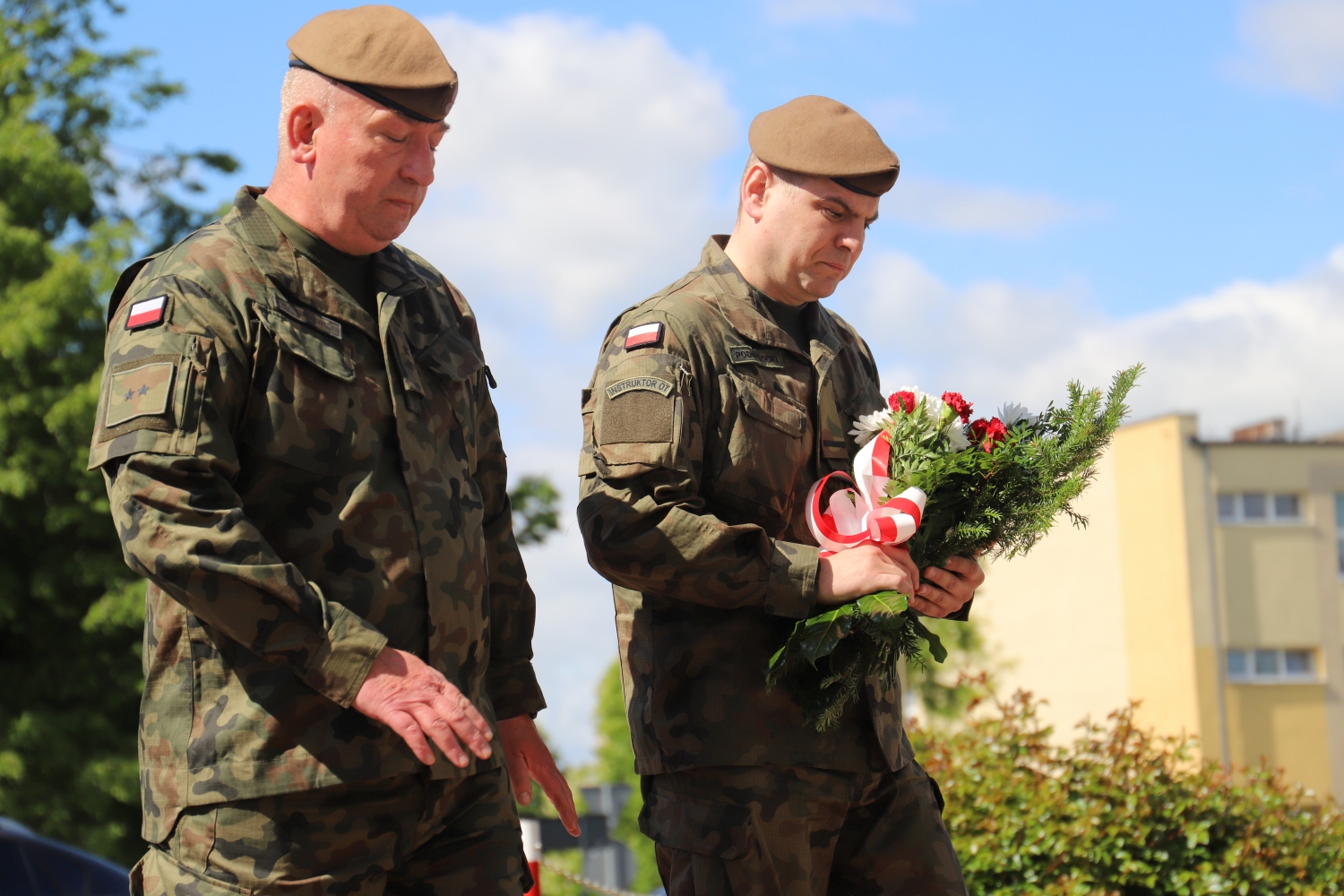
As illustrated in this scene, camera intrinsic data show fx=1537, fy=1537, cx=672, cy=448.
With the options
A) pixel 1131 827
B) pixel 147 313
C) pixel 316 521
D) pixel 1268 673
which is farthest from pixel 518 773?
pixel 1268 673

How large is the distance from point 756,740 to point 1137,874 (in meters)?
3.49

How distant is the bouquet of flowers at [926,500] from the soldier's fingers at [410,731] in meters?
1.02

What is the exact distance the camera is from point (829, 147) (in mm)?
3826

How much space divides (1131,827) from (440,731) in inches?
177

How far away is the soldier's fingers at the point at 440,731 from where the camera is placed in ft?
8.78

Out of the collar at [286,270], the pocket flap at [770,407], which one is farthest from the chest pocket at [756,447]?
the collar at [286,270]

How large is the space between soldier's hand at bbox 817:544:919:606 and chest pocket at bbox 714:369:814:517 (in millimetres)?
257

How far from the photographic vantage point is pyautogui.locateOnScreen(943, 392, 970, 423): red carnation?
375 cm

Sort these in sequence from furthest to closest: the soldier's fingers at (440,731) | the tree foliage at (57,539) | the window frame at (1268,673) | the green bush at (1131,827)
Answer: the window frame at (1268,673)
the tree foliage at (57,539)
the green bush at (1131,827)
the soldier's fingers at (440,731)

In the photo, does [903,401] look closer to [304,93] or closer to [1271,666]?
[304,93]

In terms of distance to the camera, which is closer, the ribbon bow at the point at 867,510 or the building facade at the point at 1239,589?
the ribbon bow at the point at 867,510

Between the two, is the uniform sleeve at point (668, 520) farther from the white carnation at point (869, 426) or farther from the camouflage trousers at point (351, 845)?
the camouflage trousers at point (351, 845)

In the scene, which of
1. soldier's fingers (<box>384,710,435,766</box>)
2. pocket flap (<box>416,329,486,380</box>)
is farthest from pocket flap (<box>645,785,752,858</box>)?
pocket flap (<box>416,329,486,380</box>)

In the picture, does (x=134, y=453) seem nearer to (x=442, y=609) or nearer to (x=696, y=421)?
(x=442, y=609)
